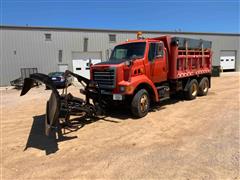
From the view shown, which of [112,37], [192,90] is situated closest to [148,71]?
[192,90]

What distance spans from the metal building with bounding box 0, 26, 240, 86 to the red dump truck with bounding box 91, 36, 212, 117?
706 inches

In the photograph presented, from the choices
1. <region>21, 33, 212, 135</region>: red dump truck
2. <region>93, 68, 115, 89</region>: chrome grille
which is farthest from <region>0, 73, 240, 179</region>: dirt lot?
<region>93, 68, 115, 89</region>: chrome grille

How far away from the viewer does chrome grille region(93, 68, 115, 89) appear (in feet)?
24.8

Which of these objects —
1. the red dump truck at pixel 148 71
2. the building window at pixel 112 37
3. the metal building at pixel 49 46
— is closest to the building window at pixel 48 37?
the metal building at pixel 49 46

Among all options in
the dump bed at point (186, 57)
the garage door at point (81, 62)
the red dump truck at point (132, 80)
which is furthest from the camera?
the garage door at point (81, 62)

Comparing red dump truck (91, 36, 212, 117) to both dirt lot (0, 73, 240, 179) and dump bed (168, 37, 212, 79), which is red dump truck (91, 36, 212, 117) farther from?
dirt lot (0, 73, 240, 179)

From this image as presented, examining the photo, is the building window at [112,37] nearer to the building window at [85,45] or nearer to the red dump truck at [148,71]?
the building window at [85,45]

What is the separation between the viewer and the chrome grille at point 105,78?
757 centimetres

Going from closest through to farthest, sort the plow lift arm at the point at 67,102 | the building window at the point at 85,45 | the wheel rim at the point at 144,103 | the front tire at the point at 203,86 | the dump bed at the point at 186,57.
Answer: the plow lift arm at the point at 67,102 < the wheel rim at the point at 144,103 < the dump bed at the point at 186,57 < the front tire at the point at 203,86 < the building window at the point at 85,45

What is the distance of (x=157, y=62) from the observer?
28.5 ft

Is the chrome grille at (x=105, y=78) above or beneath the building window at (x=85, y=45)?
beneath

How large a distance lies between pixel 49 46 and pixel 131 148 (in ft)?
76.4

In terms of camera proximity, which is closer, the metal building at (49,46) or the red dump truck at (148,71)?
the red dump truck at (148,71)

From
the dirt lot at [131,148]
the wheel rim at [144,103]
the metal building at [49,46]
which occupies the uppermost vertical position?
the metal building at [49,46]
